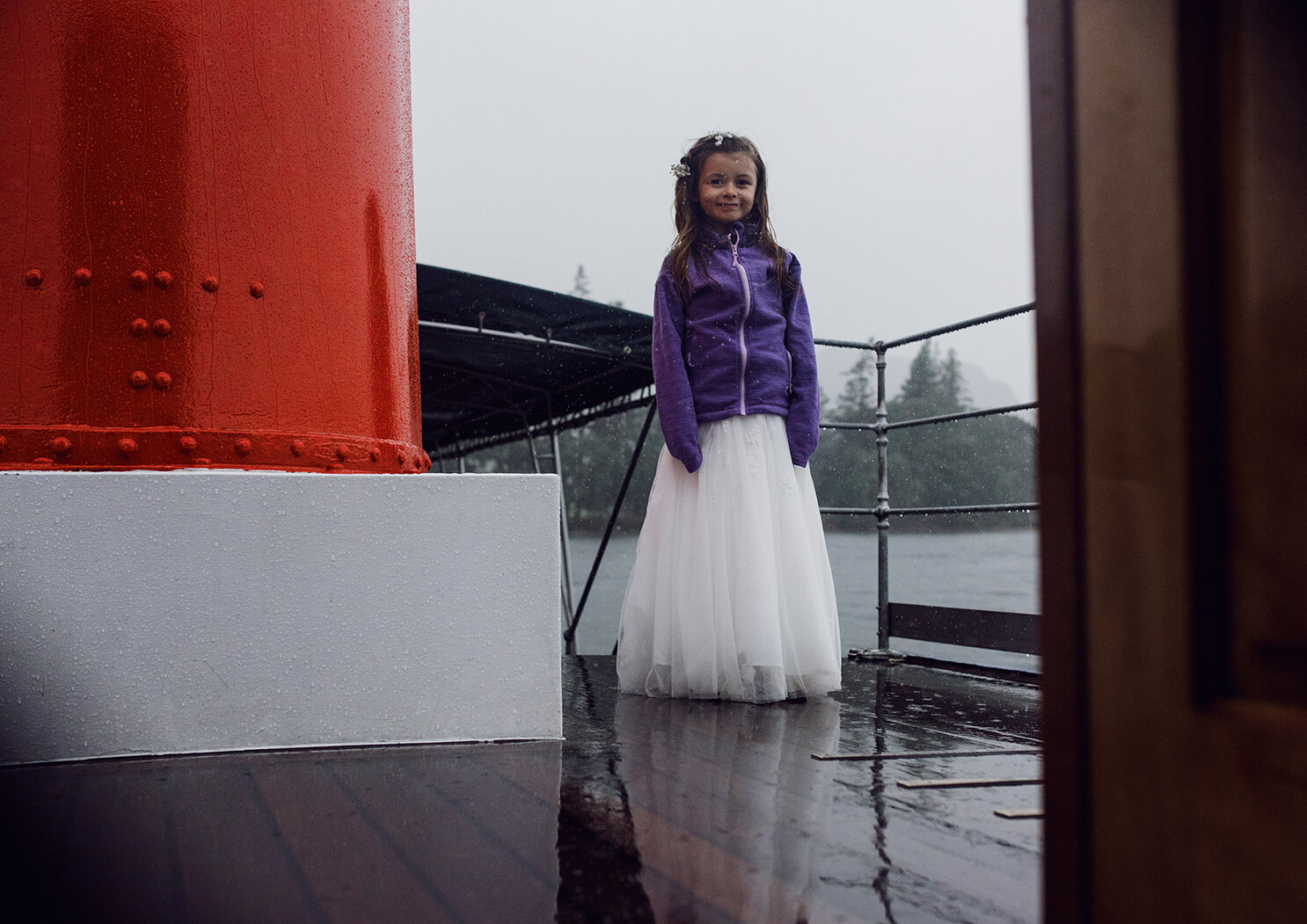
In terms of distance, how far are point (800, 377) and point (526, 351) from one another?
1732mm

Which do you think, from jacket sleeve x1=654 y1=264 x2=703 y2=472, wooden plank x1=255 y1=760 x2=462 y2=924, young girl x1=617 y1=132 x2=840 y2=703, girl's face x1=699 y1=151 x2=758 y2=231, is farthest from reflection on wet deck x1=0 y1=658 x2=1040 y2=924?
girl's face x1=699 y1=151 x2=758 y2=231

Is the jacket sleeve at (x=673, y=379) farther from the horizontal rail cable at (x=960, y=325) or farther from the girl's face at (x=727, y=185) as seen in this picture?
the horizontal rail cable at (x=960, y=325)

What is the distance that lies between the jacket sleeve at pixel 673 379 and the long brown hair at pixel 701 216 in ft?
0.18

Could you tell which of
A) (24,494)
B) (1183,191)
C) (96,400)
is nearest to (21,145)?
(96,400)

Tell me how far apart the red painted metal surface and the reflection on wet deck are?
52 centimetres

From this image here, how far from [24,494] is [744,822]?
115cm

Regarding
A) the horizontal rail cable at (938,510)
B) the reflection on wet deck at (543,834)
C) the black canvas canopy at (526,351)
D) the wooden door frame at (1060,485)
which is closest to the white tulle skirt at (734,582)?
the horizontal rail cable at (938,510)

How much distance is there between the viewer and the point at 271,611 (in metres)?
1.64

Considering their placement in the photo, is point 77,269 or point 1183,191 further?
point 77,269

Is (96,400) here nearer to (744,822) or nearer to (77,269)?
(77,269)

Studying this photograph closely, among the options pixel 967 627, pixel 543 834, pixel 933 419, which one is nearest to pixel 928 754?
pixel 543 834

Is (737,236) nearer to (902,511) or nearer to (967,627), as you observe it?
(902,511)

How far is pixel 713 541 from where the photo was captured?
2516mm

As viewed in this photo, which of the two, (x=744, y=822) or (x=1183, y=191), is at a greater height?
(x=1183, y=191)
